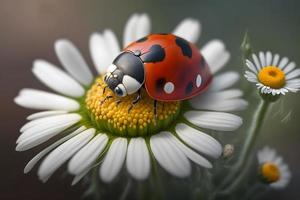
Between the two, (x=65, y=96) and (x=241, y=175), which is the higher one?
(x=65, y=96)

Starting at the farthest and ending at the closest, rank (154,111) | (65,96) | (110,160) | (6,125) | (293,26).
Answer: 1. (293,26)
2. (6,125)
3. (65,96)
4. (154,111)
5. (110,160)

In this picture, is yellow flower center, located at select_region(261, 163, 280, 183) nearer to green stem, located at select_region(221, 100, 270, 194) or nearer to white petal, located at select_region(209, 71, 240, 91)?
green stem, located at select_region(221, 100, 270, 194)

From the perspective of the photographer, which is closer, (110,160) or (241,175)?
(110,160)

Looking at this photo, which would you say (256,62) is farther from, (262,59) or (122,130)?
(122,130)

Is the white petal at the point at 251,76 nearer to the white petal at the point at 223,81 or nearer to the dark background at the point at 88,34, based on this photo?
the white petal at the point at 223,81

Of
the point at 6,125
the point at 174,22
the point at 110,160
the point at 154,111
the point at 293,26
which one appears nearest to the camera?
the point at 110,160

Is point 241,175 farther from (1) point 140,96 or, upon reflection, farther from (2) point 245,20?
(2) point 245,20

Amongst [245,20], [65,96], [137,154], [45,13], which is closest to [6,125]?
[65,96]
